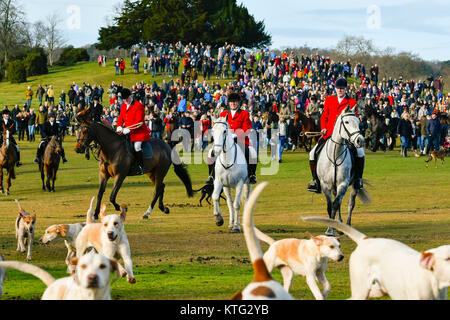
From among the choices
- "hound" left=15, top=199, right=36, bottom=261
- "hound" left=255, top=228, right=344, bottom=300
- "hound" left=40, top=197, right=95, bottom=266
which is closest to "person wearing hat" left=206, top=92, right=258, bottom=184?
"hound" left=15, top=199, right=36, bottom=261

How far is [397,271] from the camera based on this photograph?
18.7 ft

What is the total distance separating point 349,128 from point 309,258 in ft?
19.8

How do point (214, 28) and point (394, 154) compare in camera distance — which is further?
point (214, 28)

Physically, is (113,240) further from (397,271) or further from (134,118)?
(134,118)

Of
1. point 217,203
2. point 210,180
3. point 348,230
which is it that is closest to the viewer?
point 348,230

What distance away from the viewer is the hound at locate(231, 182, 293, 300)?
14.6 feet

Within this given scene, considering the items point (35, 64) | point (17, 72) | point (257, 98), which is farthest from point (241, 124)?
point (35, 64)

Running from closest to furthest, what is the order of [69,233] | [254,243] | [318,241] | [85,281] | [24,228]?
[254,243] → [85,281] → [318,241] → [69,233] → [24,228]

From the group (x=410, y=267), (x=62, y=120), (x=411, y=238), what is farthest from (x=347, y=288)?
(x=62, y=120)

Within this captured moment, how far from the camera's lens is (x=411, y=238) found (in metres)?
12.4

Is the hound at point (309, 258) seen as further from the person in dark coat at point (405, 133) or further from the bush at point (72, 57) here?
the bush at point (72, 57)

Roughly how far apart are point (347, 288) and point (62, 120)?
35716 mm

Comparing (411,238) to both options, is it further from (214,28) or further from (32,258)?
(214,28)

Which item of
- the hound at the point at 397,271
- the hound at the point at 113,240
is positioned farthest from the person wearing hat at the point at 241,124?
the hound at the point at 397,271
